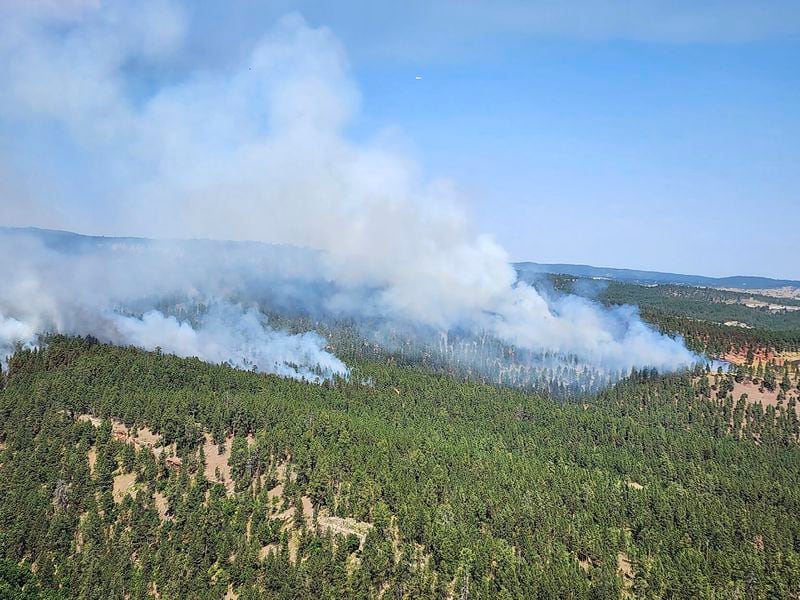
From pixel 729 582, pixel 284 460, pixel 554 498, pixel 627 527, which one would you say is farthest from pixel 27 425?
pixel 729 582

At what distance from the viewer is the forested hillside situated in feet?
353

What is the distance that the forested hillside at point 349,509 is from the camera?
353 ft

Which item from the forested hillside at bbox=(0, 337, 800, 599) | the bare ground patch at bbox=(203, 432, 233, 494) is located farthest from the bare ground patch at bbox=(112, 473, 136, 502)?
the bare ground patch at bbox=(203, 432, 233, 494)

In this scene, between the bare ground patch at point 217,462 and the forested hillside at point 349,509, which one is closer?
the forested hillside at point 349,509

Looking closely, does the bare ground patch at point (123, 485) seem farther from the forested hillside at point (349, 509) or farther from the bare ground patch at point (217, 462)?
the bare ground patch at point (217, 462)

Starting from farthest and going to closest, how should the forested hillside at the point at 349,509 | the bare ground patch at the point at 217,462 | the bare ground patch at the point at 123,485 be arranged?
the bare ground patch at the point at 217,462, the bare ground patch at the point at 123,485, the forested hillside at the point at 349,509

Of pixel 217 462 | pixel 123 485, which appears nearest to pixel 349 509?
pixel 217 462

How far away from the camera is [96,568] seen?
364 ft

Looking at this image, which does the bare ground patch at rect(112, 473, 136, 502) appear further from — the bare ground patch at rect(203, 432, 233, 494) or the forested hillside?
the bare ground patch at rect(203, 432, 233, 494)

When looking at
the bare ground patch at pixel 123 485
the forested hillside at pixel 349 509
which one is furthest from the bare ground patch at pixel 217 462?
the bare ground patch at pixel 123 485

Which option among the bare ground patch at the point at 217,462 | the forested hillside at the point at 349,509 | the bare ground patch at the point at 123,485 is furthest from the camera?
the bare ground patch at the point at 217,462

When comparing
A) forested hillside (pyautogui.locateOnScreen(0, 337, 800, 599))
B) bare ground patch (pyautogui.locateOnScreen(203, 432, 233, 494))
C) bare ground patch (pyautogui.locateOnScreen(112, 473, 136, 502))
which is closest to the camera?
forested hillside (pyautogui.locateOnScreen(0, 337, 800, 599))

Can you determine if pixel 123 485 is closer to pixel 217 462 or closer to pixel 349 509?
pixel 217 462

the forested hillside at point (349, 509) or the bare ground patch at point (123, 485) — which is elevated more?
the forested hillside at point (349, 509)
